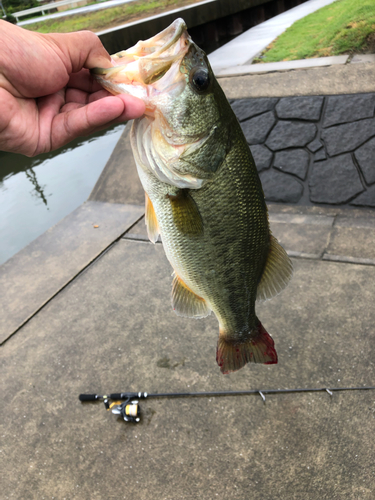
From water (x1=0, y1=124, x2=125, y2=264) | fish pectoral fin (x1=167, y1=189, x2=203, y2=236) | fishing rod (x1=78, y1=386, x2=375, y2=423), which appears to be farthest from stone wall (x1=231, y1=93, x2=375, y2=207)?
water (x1=0, y1=124, x2=125, y2=264)

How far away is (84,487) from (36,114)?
1913 mm

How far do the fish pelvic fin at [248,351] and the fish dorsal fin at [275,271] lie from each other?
0.63 feet

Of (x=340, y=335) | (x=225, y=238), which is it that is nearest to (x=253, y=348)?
(x=225, y=238)

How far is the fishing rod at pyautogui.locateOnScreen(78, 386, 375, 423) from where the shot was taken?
238 centimetres

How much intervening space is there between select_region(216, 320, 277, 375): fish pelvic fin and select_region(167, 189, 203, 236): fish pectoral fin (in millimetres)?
626

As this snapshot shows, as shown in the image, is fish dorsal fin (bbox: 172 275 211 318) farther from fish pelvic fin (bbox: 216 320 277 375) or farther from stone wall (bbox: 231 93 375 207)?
stone wall (bbox: 231 93 375 207)

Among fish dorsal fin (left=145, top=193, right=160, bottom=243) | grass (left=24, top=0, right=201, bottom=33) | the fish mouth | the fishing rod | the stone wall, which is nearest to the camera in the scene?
the fish mouth

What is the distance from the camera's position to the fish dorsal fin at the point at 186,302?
187 cm

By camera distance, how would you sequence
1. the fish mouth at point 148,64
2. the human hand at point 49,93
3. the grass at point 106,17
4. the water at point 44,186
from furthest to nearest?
the grass at point 106,17 → the water at point 44,186 → the human hand at point 49,93 → the fish mouth at point 148,64

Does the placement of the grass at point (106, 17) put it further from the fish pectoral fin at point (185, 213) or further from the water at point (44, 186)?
the fish pectoral fin at point (185, 213)

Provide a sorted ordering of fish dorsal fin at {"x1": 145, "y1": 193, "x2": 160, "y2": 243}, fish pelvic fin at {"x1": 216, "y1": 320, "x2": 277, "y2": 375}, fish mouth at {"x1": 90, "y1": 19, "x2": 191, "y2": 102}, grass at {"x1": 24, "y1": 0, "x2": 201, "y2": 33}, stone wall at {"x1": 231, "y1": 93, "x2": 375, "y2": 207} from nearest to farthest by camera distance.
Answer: fish mouth at {"x1": 90, "y1": 19, "x2": 191, "y2": 102} → fish dorsal fin at {"x1": 145, "y1": 193, "x2": 160, "y2": 243} → fish pelvic fin at {"x1": 216, "y1": 320, "x2": 277, "y2": 375} → stone wall at {"x1": 231, "y1": 93, "x2": 375, "y2": 207} → grass at {"x1": 24, "y1": 0, "x2": 201, "y2": 33}

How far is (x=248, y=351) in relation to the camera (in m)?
1.84

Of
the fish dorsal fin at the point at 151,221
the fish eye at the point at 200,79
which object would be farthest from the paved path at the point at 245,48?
the fish eye at the point at 200,79

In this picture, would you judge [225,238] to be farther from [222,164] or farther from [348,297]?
[348,297]
